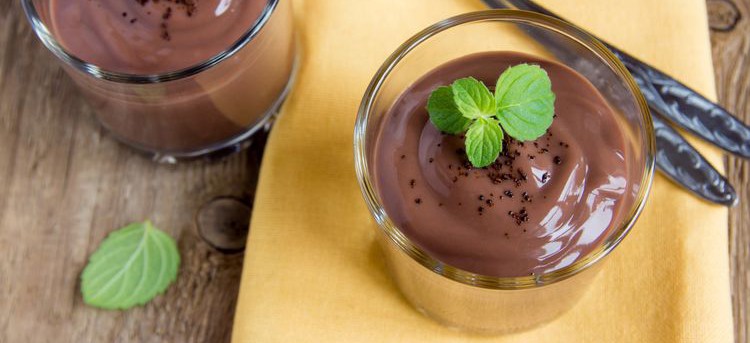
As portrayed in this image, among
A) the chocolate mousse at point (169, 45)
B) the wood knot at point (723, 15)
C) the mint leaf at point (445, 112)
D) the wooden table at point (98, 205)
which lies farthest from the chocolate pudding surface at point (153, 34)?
the wood knot at point (723, 15)

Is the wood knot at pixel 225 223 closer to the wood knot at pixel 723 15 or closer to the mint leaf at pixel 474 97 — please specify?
the mint leaf at pixel 474 97

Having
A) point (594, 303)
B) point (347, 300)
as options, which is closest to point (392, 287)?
point (347, 300)

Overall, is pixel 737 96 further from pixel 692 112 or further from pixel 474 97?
pixel 474 97

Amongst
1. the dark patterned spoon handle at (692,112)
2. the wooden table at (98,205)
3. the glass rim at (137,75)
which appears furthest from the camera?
the wooden table at (98,205)

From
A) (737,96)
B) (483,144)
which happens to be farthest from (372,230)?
(737,96)

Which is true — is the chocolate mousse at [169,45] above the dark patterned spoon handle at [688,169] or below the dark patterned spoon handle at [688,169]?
above

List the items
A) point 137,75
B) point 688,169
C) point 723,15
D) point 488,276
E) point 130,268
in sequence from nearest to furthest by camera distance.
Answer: point 488,276, point 137,75, point 688,169, point 130,268, point 723,15
